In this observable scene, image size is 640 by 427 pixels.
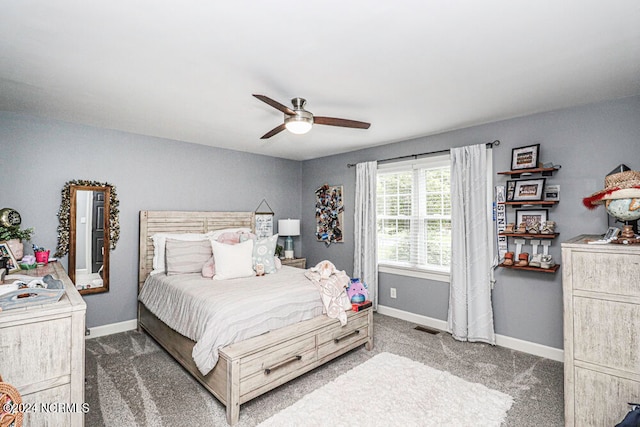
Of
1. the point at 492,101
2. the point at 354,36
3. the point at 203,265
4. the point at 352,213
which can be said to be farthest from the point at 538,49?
the point at 203,265

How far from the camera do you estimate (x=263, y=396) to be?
2.43 m

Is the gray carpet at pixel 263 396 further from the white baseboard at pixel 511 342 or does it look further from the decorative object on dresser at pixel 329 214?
the decorative object on dresser at pixel 329 214

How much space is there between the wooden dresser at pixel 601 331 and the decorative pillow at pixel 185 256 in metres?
3.42

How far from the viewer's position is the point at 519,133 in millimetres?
3260

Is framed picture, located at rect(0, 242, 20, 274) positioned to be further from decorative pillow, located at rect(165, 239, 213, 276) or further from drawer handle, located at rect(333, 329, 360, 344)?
drawer handle, located at rect(333, 329, 360, 344)

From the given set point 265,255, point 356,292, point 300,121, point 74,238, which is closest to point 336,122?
point 300,121

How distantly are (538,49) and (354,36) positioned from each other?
1.17 m

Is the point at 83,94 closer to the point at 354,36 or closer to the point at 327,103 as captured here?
the point at 327,103

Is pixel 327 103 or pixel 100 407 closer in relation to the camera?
pixel 100 407

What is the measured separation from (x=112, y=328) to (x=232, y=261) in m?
1.78

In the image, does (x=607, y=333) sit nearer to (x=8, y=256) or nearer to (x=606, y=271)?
(x=606, y=271)

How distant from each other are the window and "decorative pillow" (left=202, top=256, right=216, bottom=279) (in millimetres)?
2340

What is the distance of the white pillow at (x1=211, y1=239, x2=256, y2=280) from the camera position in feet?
10.8

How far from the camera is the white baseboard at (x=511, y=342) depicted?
9.96 ft
